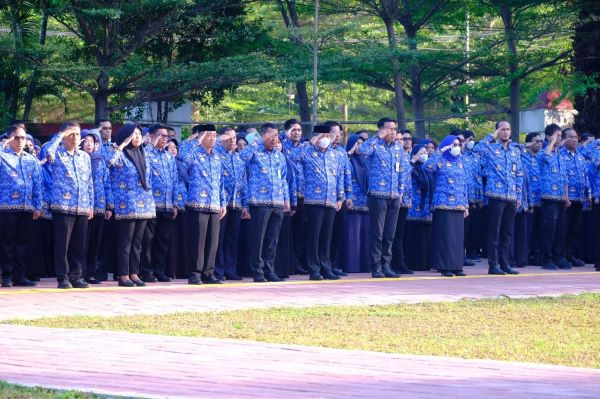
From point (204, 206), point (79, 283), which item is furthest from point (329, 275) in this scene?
point (79, 283)

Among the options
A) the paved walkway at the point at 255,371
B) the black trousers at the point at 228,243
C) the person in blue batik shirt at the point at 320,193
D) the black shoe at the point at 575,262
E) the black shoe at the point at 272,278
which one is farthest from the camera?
the black shoe at the point at 575,262

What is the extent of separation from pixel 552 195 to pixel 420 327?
27.7 feet

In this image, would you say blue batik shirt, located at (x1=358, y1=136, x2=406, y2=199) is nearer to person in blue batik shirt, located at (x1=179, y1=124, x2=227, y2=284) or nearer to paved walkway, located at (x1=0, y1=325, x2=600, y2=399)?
person in blue batik shirt, located at (x1=179, y1=124, x2=227, y2=284)

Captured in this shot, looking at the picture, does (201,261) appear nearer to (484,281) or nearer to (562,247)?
(484,281)

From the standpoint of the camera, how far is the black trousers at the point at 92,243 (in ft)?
52.6

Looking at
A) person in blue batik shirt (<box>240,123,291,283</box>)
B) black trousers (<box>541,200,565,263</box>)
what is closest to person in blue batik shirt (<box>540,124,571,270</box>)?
black trousers (<box>541,200,565,263</box>)

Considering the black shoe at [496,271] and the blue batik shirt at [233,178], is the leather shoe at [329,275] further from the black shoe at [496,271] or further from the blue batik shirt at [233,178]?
the black shoe at [496,271]

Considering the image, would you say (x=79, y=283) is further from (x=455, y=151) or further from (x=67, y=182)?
(x=455, y=151)

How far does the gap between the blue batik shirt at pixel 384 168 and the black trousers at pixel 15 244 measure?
455 cm

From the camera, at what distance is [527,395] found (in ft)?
25.2

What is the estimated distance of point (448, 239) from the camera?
17.7m

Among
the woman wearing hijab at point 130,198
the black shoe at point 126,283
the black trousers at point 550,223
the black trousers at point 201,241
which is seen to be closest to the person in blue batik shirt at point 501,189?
the black trousers at point 550,223

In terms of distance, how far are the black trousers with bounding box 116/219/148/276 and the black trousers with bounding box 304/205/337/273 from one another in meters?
2.33

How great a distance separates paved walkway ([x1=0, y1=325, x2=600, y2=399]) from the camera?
25.4 feet
